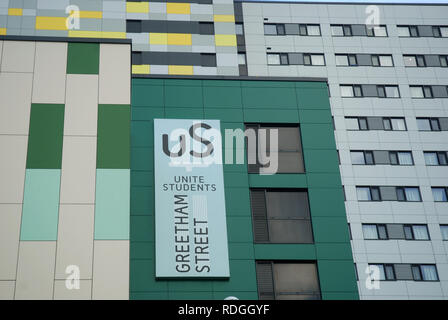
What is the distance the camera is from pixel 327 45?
55.1m

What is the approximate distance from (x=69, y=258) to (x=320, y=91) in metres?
14.3

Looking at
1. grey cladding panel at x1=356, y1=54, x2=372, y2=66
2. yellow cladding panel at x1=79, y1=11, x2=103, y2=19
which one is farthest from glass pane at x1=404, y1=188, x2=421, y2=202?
yellow cladding panel at x1=79, y1=11, x2=103, y2=19

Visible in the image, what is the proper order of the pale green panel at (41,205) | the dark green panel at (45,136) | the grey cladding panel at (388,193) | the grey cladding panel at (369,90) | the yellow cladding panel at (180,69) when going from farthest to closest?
the grey cladding panel at (369,90) → the grey cladding panel at (388,193) → the yellow cladding panel at (180,69) → the dark green panel at (45,136) → the pale green panel at (41,205)

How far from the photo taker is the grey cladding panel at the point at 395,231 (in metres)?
48.9

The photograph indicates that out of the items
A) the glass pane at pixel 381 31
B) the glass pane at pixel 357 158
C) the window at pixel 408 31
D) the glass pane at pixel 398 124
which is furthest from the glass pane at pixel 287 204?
the window at pixel 408 31

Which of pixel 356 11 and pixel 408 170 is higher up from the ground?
pixel 356 11

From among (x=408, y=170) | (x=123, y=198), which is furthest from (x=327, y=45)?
(x=123, y=198)

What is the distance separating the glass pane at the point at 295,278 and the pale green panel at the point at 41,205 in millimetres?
9335

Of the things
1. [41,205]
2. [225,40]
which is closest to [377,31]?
[225,40]

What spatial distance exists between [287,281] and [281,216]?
260 cm

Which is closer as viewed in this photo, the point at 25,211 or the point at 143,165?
the point at 25,211

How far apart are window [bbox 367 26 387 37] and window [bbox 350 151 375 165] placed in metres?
11.8

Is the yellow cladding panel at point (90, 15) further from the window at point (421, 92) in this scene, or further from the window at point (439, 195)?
the window at point (439, 195)
